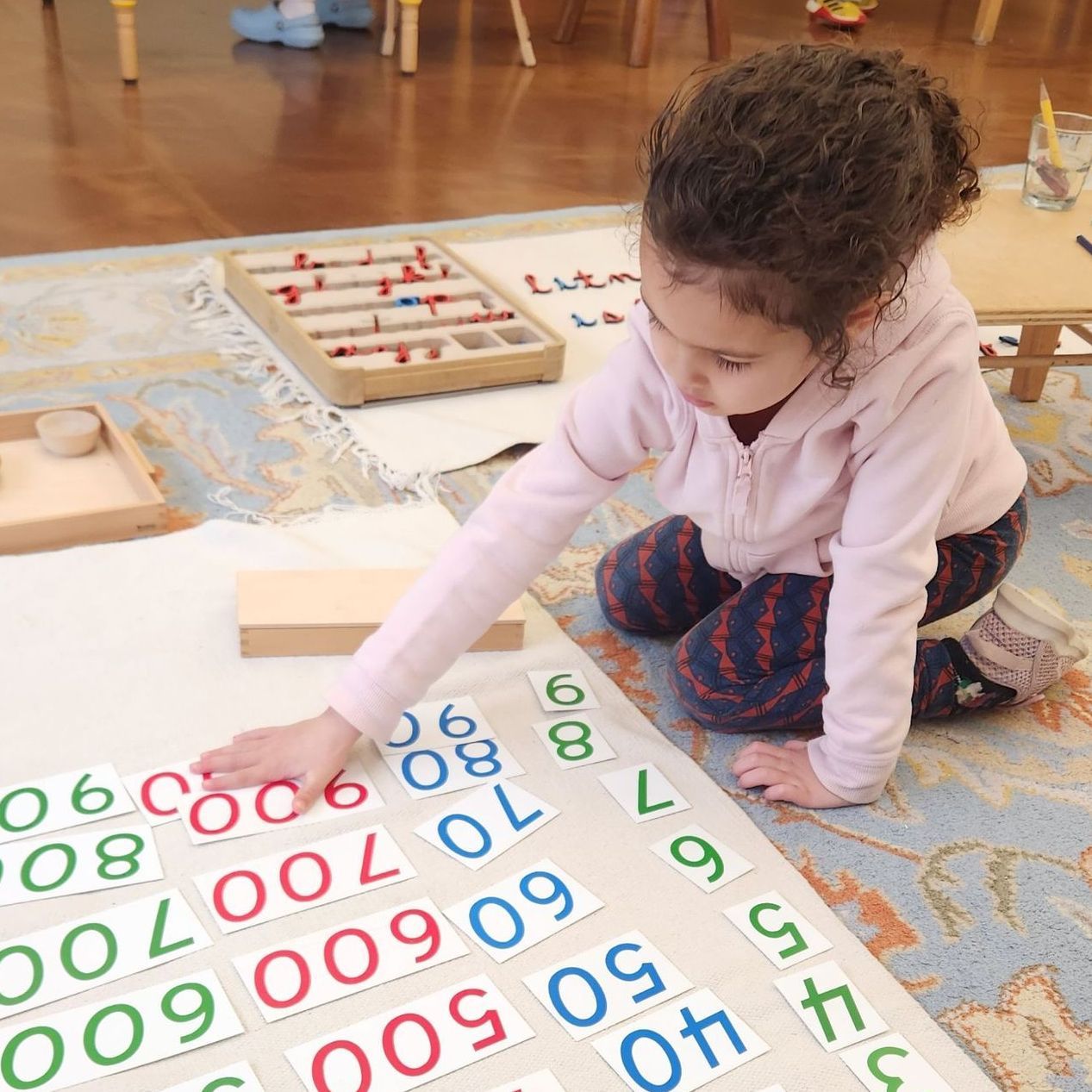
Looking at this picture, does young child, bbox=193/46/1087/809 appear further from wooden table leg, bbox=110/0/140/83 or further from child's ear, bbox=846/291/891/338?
wooden table leg, bbox=110/0/140/83

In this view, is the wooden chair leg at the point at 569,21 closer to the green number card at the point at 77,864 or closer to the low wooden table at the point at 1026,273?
the low wooden table at the point at 1026,273

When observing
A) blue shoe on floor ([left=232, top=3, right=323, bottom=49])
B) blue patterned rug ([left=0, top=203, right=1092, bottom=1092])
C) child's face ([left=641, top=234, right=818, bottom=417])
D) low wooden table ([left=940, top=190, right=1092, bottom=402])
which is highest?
child's face ([left=641, top=234, right=818, bottom=417])

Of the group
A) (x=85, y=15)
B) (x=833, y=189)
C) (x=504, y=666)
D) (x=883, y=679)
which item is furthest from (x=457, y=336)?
(x=85, y=15)

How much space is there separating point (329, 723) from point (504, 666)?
234mm

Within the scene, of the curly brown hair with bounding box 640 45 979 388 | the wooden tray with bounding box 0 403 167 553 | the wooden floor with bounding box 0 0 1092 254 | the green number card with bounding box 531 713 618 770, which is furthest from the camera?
the wooden floor with bounding box 0 0 1092 254

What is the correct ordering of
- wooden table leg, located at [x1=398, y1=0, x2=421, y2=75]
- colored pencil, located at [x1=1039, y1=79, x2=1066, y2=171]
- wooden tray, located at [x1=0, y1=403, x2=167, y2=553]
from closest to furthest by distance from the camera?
wooden tray, located at [x1=0, y1=403, x2=167, y2=553] < colored pencil, located at [x1=1039, y1=79, x2=1066, y2=171] < wooden table leg, located at [x1=398, y1=0, x2=421, y2=75]

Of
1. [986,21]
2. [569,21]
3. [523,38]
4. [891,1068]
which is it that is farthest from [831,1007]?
[986,21]

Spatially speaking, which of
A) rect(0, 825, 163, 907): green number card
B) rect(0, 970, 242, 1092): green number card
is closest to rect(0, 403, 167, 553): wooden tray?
rect(0, 825, 163, 907): green number card

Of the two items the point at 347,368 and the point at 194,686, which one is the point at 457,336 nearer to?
the point at 347,368

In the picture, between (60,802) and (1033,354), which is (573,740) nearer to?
(60,802)

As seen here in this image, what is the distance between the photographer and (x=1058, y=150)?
1642 mm

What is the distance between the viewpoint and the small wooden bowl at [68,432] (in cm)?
139

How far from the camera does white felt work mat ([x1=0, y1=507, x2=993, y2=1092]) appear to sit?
841 mm

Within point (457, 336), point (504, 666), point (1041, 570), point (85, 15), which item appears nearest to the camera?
point (504, 666)
